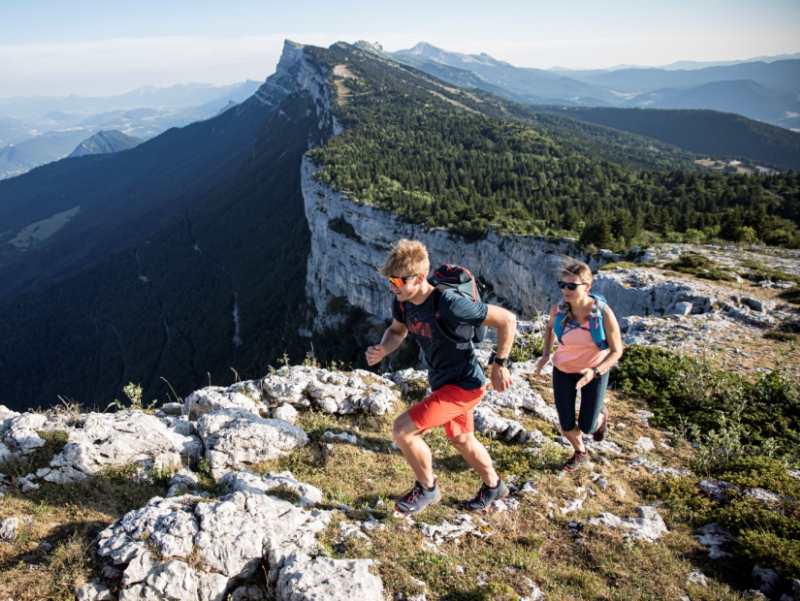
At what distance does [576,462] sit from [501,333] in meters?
2.82

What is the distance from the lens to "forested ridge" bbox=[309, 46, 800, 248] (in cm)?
2453

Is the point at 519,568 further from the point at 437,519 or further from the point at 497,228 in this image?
the point at 497,228

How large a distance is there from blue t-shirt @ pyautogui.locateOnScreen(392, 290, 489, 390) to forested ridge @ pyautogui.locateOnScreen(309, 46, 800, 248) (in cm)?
2042

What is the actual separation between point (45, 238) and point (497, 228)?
171 metres

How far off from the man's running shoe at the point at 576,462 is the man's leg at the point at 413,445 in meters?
2.17

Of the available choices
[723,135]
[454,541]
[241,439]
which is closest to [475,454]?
[454,541]

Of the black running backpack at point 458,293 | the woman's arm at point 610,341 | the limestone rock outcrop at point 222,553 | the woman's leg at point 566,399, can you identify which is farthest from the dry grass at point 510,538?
the black running backpack at point 458,293

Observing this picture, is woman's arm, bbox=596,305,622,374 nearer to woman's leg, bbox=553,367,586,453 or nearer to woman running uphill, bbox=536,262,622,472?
woman running uphill, bbox=536,262,622,472

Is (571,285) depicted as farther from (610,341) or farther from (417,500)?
(417,500)

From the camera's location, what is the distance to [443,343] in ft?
14.5

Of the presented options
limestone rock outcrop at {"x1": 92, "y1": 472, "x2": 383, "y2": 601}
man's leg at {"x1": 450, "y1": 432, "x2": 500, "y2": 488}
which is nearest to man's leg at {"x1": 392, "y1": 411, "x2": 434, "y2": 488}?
man's leg at {"x1": 450, "y1": 432, "x2": 500, "y2": 488}

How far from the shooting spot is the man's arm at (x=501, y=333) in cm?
422

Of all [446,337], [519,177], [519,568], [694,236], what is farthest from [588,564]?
[519,177]

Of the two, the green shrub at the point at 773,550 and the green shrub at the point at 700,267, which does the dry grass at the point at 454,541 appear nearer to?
the green shrub at the point at 773,550
